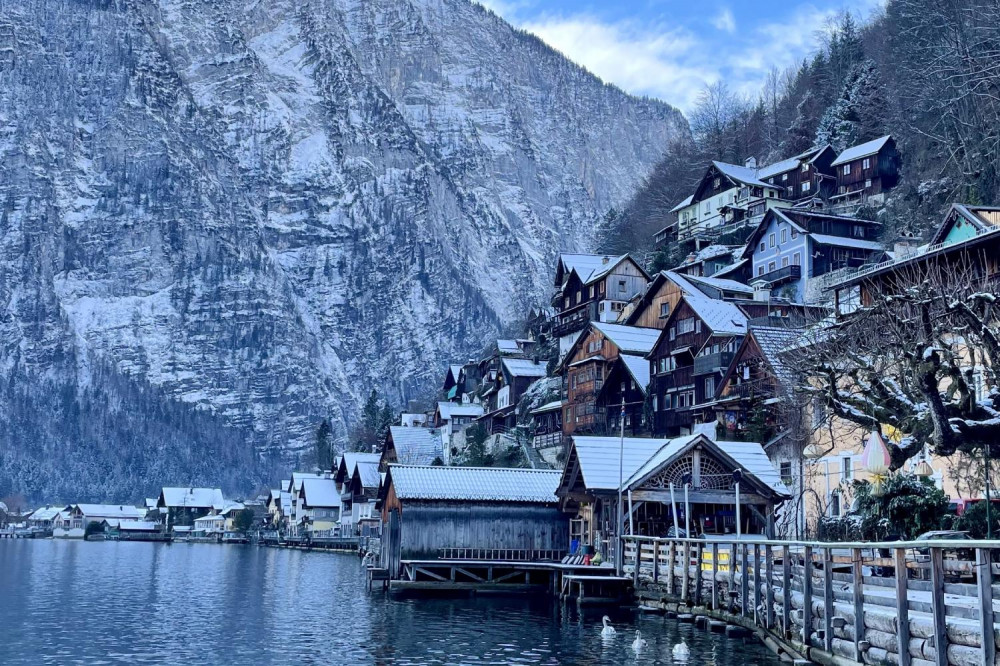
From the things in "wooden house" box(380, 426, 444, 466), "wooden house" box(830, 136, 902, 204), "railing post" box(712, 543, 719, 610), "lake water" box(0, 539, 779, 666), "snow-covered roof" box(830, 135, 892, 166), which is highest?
"snow-covered roof" box(830, 135, 892, 166)

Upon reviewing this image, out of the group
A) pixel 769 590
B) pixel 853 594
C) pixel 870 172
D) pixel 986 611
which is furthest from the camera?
pixel 870 172

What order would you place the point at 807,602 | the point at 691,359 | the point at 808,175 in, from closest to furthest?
the point at 807,602
the point at 691,359
the point at 808,175

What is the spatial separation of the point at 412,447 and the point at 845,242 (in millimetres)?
40878

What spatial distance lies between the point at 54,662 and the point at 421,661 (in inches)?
374

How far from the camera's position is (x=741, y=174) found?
104m

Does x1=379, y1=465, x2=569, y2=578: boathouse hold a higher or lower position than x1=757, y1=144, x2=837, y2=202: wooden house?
lower

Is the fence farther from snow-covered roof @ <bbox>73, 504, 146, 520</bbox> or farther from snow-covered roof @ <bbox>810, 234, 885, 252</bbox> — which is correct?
snow-covered roof @ <bbox>73, 504, 146, 520</bbox>

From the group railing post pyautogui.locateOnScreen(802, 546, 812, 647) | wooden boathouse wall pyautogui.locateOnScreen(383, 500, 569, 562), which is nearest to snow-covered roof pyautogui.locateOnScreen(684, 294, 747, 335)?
wooden boathouse wall pyautogui.locateOnScreen(383, 500, 569, 562)

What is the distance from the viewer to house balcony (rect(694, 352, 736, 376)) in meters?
63.4

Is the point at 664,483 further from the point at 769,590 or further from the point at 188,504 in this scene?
the point at 188,504

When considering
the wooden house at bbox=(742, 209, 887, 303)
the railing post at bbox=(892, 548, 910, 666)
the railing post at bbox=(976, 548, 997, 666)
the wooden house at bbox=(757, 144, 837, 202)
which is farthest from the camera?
the wooden house at bbox=(757, 144, 837, 202)

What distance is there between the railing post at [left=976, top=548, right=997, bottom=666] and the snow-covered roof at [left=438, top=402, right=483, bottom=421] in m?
89.3

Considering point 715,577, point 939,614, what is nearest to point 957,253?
point 715,577

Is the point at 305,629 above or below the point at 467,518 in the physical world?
below
